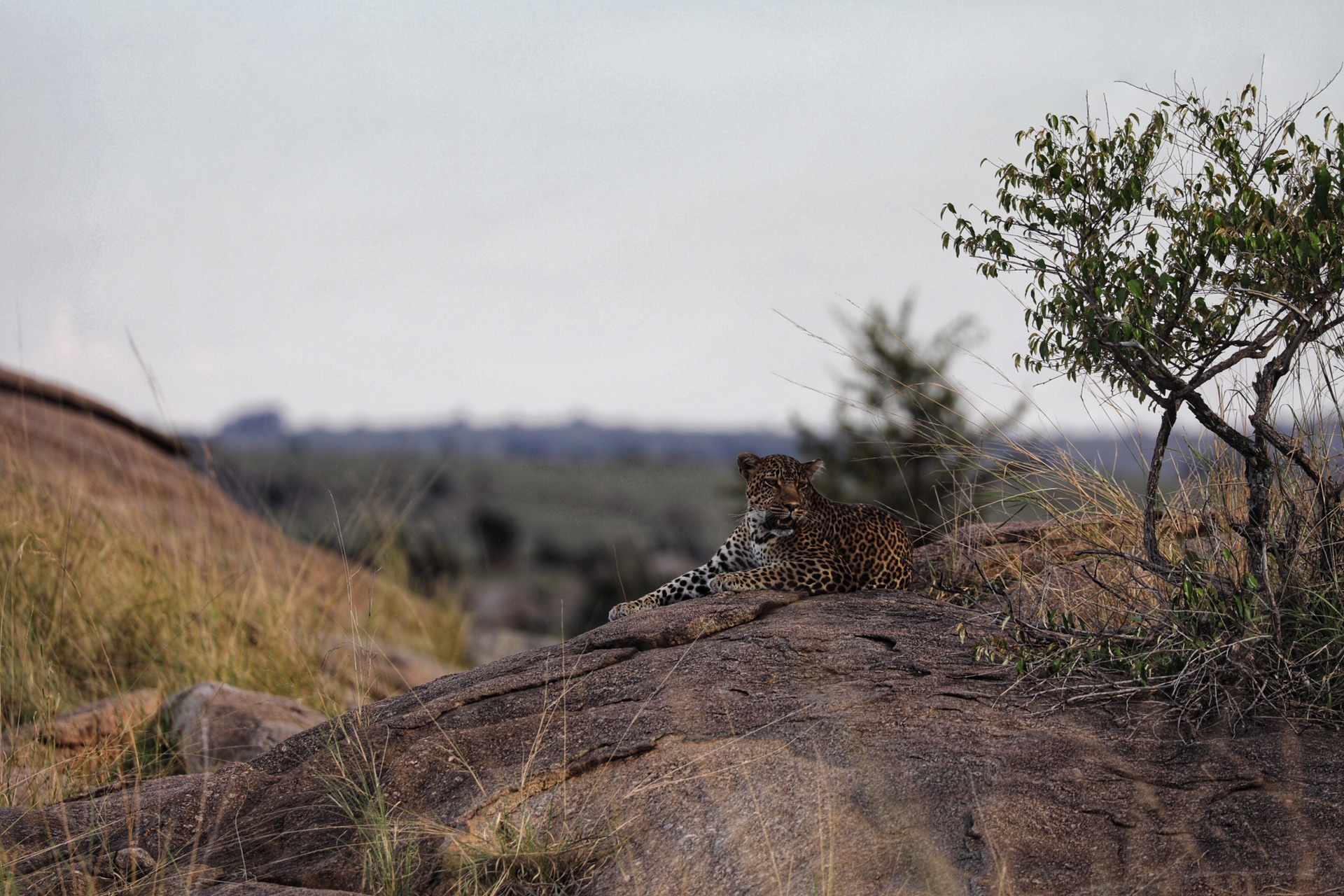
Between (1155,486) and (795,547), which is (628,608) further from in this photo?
(1155,486)

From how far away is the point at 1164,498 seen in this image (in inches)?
226

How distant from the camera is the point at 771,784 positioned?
396 cm

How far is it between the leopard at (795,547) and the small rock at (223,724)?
2.03 metres

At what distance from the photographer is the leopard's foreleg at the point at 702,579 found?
6418 mm

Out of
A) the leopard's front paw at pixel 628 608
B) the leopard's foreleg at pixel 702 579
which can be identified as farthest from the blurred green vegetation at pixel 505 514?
the leopard's foreleg at pixel 702 579

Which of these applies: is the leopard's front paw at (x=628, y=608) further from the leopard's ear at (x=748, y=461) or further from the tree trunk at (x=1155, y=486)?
the tree trunk at (x=1155, y=486)

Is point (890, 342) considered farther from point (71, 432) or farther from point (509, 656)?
point (509, 656)

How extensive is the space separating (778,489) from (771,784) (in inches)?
103

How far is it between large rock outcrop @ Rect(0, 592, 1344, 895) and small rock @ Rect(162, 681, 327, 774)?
152 cm

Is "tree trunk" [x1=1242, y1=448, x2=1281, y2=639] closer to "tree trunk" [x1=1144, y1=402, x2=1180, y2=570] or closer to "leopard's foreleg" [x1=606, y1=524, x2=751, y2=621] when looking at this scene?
"tree trunk" [x1=1144, y1=402, x2=1180, y2=570]

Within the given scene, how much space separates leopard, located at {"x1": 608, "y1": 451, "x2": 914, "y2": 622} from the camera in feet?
20.2

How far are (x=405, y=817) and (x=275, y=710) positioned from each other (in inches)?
114

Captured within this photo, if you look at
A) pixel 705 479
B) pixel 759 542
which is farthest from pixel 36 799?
pixel 705 479

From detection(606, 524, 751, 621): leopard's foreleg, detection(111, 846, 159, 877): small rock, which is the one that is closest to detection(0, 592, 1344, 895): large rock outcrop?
detection(111, 846, 159, 877): small rock
